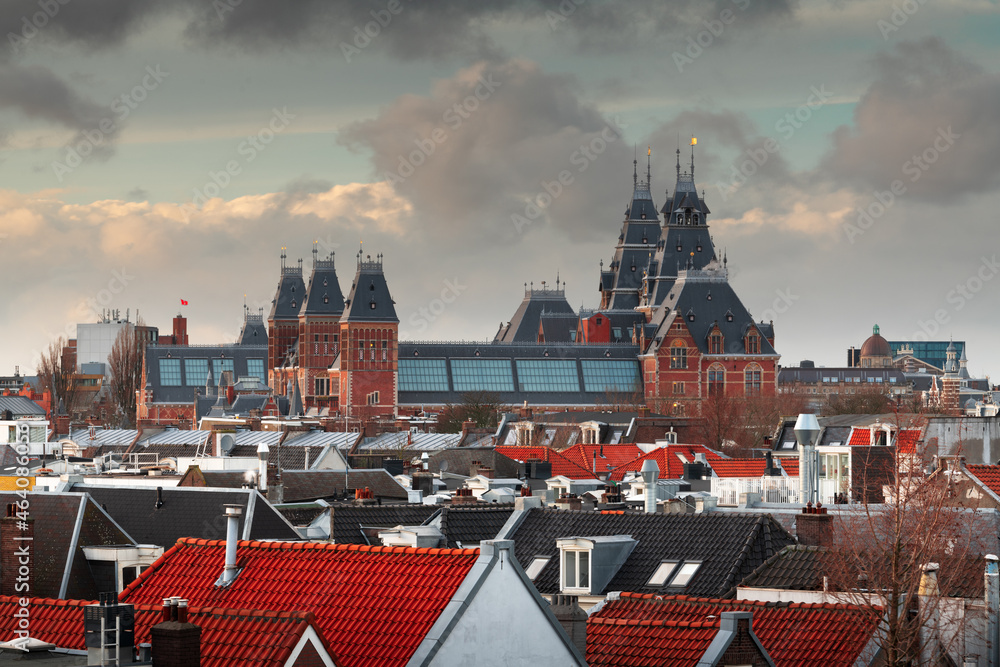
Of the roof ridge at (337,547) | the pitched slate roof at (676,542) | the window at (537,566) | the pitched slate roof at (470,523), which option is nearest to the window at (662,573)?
the pitched slate roof at (676,542)

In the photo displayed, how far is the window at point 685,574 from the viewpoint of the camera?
1858 cm

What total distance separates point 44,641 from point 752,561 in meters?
8.41

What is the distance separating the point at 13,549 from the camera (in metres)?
16.9

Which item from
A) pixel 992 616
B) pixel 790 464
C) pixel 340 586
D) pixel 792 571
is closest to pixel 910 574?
pixel 992 616

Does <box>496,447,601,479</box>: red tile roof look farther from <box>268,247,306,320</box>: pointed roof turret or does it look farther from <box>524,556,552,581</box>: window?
<box>268,247,306,320</box>: pointed roof turret

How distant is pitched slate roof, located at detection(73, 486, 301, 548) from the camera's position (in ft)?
70.6

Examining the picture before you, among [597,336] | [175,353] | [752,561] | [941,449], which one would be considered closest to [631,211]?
[597,336]

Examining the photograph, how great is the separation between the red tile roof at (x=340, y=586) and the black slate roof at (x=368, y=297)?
4606 inches

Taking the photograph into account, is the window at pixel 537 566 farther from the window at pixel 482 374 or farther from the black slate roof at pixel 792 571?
the window at pixel 482 374

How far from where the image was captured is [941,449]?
110 feet

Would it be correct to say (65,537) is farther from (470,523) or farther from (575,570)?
(575,570)

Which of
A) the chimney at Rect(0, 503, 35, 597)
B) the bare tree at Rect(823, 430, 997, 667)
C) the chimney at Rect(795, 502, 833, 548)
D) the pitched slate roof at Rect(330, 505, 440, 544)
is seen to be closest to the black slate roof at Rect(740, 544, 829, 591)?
the bare tree at Rect(823, 430, 997, 667)

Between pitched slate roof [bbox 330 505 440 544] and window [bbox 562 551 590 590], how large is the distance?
367 centimetres

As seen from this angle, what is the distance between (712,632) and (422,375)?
123m
